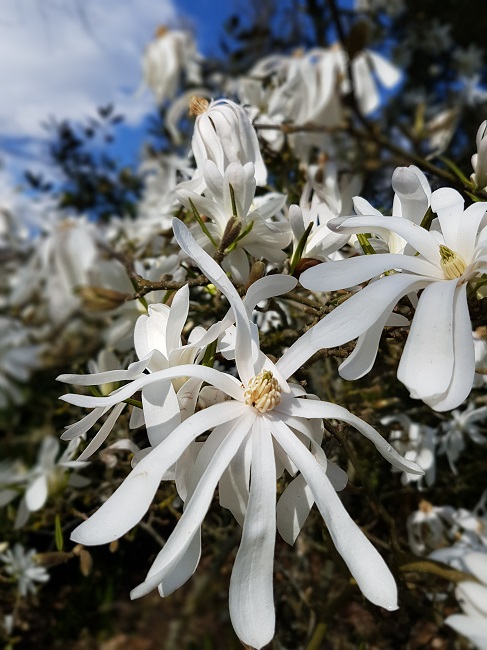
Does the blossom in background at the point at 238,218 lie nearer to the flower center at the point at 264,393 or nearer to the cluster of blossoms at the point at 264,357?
the cluster of blossoms at the point at 264,357

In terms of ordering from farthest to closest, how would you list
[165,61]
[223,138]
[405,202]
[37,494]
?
1. [165,61]
2. [37,494]
3. [223,138]
4. [405,202]

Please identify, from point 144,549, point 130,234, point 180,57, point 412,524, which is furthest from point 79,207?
point 412,524

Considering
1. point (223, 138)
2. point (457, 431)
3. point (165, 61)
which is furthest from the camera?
point (165, 61)

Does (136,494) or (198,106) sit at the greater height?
(198,106)

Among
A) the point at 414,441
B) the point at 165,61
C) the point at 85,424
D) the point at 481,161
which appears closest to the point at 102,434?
the point at 85,424

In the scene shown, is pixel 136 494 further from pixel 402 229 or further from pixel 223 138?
pixel 223 138

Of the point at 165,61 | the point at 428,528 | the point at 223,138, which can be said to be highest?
the point at 165,61

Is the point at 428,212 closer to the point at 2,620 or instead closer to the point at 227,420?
the point at 227,420

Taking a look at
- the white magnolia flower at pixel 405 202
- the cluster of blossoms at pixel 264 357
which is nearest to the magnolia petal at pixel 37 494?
the cluster of blossoms at pixel 264 357
